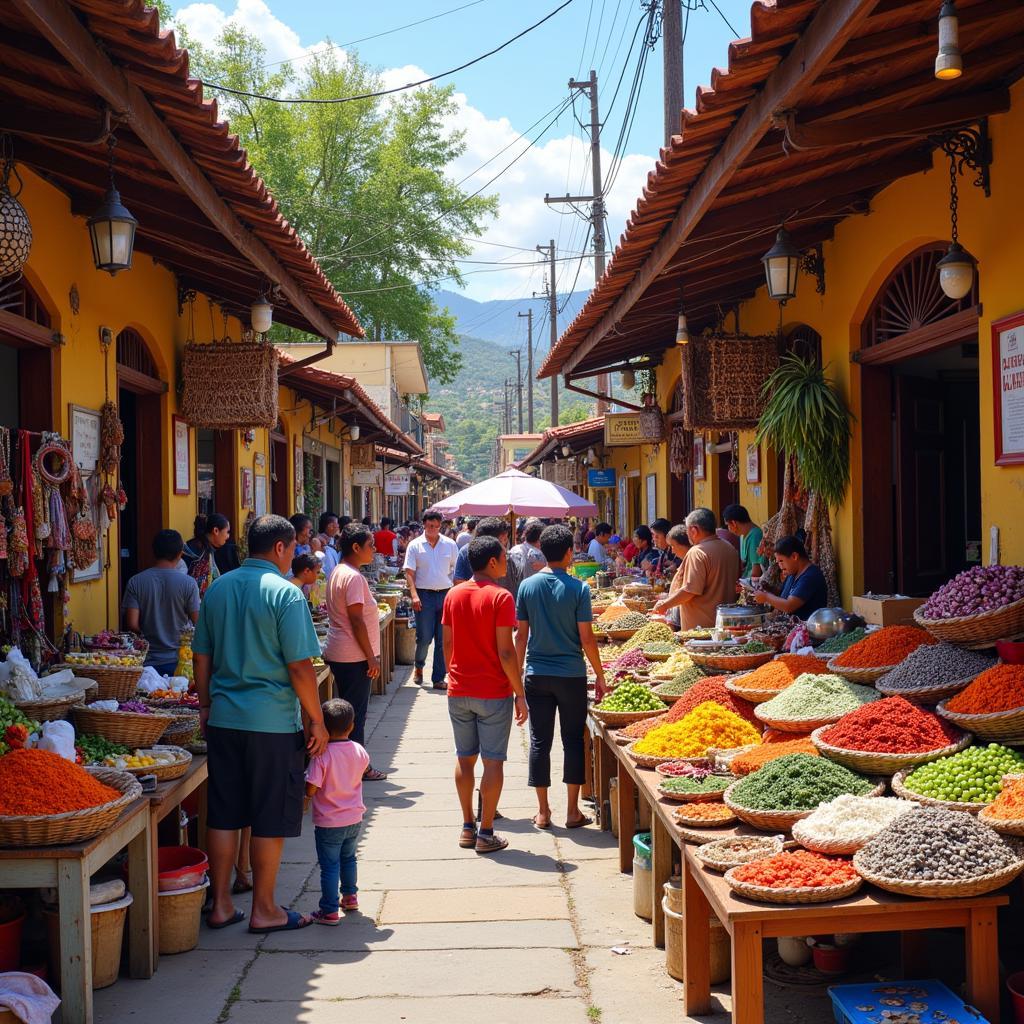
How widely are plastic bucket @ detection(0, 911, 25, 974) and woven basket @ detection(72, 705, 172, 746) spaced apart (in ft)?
3.67

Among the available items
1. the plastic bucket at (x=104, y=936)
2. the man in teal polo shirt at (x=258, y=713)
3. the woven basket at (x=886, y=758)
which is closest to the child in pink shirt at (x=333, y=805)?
the man in teal polo shirt at (x=258, y=713)

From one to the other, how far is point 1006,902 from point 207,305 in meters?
9.28

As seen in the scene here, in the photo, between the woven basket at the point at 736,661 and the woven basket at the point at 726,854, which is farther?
the woven basket at the point at 736,661

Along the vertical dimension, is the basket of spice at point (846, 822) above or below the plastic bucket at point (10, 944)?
above

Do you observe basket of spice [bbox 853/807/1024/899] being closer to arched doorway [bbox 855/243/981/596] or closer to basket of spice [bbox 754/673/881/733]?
basket of spice [bbox 754/673/881/733]

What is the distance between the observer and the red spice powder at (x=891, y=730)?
4.55 metres

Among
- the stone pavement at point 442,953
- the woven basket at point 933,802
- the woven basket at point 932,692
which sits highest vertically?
the woven basket at point 932,692

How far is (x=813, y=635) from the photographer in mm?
6816

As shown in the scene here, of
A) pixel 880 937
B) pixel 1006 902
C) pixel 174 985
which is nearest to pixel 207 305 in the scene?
pixel 174 985

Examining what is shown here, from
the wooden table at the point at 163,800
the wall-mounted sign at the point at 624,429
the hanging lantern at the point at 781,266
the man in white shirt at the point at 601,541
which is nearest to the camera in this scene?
the wooden table at the point at 163,800

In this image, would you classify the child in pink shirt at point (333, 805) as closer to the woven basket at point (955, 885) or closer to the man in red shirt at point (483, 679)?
the man in red shirt at point (483, 679)

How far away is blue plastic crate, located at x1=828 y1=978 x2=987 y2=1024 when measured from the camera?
3520 mm

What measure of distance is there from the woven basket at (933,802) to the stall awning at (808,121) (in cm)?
291

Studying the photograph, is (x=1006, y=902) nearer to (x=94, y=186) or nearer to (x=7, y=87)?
(x=7, y=87)
